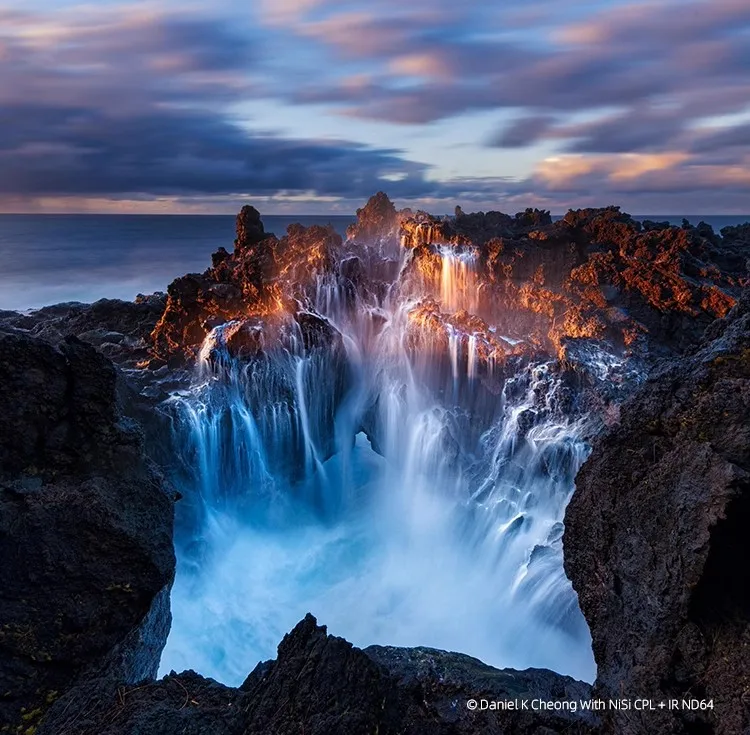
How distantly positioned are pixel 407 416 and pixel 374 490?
2.48 meters

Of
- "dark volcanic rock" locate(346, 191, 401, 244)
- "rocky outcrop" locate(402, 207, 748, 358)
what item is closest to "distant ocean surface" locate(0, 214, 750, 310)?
"dark volcanic rock" locate(346, 191, 401, 244)

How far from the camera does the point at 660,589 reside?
4742 millimetres

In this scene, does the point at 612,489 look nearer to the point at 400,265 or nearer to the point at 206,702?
the point at 206,702

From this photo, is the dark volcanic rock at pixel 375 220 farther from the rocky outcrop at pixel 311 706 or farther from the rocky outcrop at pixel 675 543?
the rocky outcrop at pixel 311 706

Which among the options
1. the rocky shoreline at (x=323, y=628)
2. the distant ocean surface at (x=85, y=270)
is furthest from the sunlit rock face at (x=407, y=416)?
the distant ocean surface at (x=85, y=270)

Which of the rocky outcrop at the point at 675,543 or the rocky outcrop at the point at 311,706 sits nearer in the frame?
the rocky outcrop at the point at 675,543

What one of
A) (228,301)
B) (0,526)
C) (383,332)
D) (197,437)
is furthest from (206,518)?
(0,526)

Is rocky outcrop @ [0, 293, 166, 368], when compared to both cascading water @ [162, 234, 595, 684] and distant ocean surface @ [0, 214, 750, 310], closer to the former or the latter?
cascading water @ [162, 234, 595, 684]

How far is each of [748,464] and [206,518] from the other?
528 inches

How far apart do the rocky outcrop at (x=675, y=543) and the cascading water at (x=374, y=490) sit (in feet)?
22.7

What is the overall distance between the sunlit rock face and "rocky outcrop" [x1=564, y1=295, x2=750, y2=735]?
6.92 metres

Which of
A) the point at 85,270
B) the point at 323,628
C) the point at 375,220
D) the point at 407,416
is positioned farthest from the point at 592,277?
the point at 85,270

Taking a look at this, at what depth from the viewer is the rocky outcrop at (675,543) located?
14.3 feet

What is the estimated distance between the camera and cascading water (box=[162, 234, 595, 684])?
12.8m
